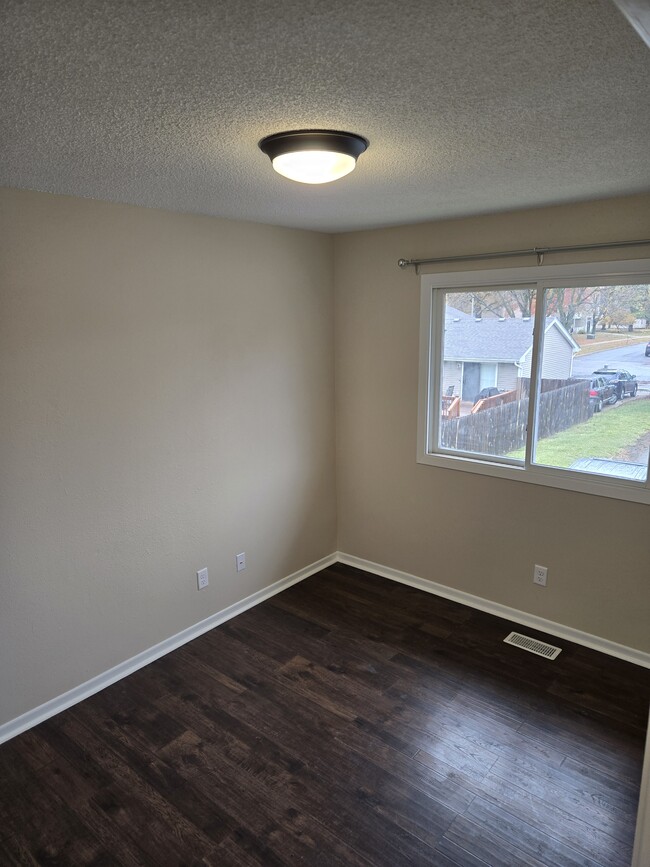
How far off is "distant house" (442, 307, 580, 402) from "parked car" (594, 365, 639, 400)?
0.20m

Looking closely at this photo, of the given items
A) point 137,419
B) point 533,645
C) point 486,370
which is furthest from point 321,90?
point 533,645

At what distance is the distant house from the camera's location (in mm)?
3049

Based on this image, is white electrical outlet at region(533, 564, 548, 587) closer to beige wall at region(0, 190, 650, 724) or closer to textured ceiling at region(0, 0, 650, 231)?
beige wall at region(0, 190, 650, 724)

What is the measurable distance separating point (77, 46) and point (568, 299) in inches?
103

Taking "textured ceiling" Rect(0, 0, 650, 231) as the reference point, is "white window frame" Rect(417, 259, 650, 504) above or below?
below

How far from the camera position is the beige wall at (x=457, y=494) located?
2916 mm

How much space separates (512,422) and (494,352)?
444 mm

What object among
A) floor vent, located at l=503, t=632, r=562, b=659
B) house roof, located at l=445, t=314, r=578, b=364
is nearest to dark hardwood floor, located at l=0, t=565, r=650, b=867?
floor vent, located at l=503, t=632, r=562, b=659

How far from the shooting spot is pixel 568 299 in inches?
117

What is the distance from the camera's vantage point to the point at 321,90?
1343 mm

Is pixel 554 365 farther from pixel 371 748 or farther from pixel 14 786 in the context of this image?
pixel 14 786

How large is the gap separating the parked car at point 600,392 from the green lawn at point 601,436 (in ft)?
0.14

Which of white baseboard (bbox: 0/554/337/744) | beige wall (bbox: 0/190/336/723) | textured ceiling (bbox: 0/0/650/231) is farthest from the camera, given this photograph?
white baseboard (bbox: 0/554/337/744)

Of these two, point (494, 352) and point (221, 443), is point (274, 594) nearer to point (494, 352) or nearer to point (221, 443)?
point (221, 443)
